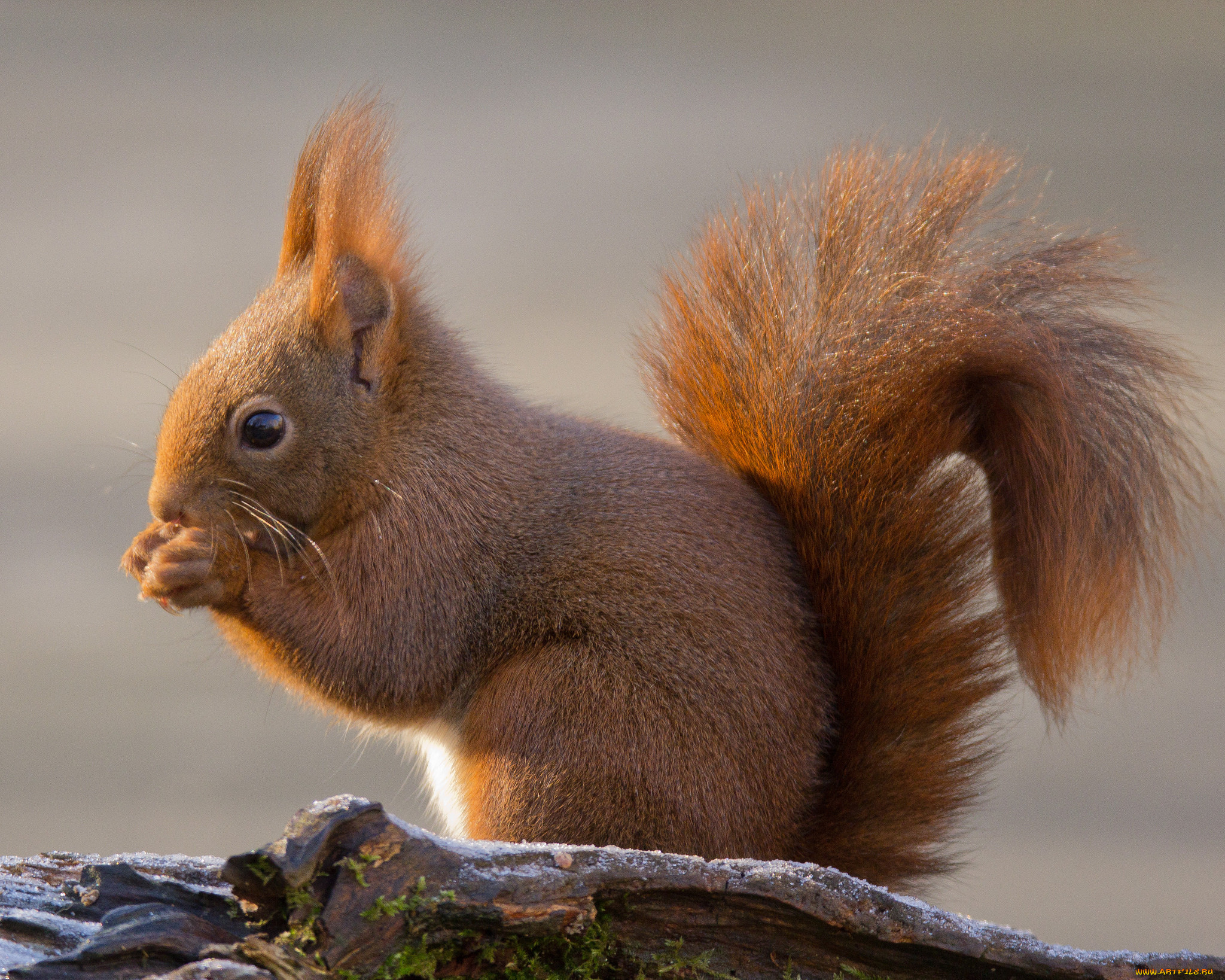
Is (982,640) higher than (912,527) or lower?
lower

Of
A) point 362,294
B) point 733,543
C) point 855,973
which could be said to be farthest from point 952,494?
point 362,294

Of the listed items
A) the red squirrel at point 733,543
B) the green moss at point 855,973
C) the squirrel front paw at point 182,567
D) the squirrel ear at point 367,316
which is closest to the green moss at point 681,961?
the green moss at point 855,973

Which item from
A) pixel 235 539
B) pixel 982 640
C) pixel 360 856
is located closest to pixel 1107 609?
pixel 982 640

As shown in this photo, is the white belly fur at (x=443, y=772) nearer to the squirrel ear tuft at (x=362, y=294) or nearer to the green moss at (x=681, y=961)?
the green moss at (x=681, y=961)

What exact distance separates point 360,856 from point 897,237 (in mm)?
1368

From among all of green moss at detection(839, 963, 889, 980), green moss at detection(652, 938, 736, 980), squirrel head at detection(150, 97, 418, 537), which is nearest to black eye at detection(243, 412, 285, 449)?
squirrel head at detection(150, 97, 418, 537)

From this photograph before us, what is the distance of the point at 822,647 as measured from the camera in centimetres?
189

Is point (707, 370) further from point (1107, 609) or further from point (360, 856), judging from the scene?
point (360, 856)

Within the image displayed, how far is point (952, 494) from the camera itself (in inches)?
74.0

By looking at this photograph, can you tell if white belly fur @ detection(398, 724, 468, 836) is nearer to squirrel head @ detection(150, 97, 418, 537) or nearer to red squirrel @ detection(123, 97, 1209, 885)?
red squirrel @ detection(123, 97, 1209, 885)

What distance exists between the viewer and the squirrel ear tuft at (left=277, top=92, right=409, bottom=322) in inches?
76.1

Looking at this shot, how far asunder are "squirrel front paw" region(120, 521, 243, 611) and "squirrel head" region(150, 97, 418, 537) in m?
0.04

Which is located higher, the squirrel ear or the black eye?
the squirrel ear

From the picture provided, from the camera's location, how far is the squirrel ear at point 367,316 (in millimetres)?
1951
